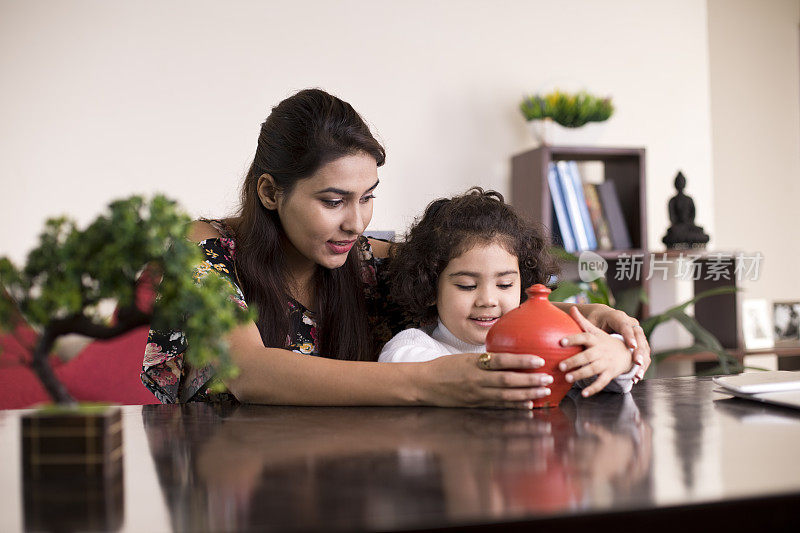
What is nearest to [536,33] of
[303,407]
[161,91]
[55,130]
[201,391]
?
[161,91]

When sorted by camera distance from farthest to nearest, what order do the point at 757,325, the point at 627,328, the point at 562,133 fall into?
the point at 757,325
the point at 562,133
the point at 627,328

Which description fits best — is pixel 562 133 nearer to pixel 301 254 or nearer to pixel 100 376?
pixel 301 254

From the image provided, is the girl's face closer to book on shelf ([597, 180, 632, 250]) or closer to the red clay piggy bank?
the red clay piggy bank

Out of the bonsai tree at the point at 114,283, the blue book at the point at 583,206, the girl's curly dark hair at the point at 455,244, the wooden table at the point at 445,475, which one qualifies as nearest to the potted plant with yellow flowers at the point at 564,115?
the blue book at the point at 583,206

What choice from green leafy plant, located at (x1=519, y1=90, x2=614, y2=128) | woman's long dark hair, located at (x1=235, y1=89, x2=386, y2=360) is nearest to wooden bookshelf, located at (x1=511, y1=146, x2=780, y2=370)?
green leafy plant, located at (x1=519, y1=90, x2=614, y2=128)

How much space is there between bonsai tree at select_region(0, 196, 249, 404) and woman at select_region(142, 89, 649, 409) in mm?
583

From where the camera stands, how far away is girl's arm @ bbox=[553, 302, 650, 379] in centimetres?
128

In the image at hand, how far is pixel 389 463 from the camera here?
2.39 ft

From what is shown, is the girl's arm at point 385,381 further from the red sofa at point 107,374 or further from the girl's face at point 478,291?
the red sofa at point 107,374

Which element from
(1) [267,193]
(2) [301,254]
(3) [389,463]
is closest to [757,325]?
(2) [301,254]

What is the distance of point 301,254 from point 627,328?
734 mm

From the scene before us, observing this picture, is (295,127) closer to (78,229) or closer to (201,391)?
(201,391)

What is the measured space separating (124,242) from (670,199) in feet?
10.1

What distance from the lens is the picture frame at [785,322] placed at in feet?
12.3
